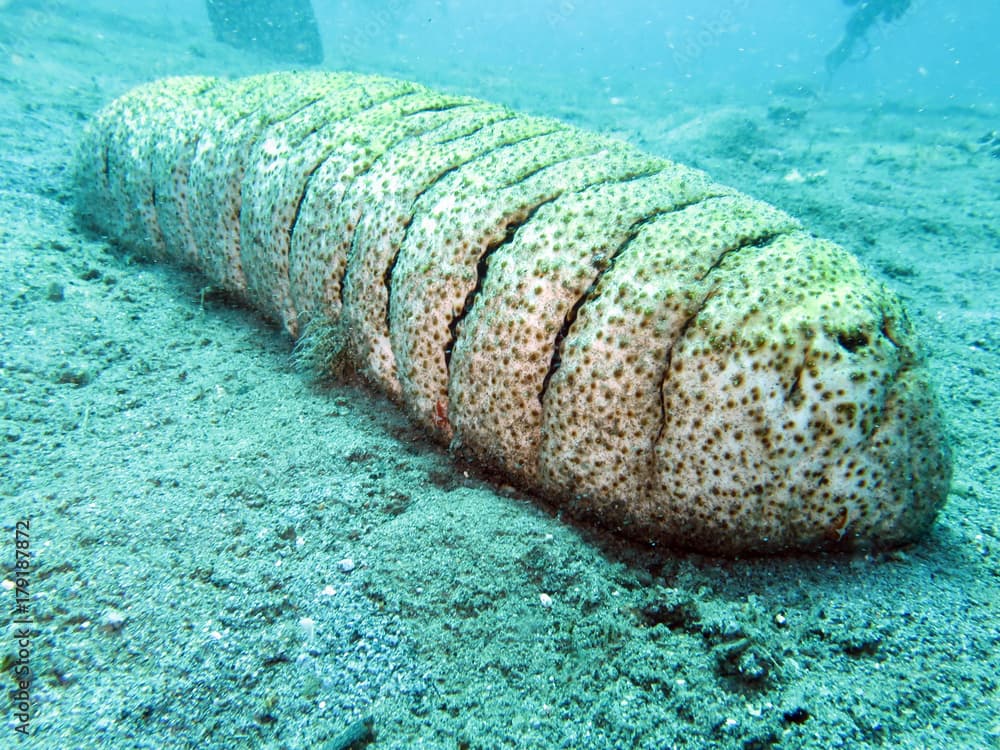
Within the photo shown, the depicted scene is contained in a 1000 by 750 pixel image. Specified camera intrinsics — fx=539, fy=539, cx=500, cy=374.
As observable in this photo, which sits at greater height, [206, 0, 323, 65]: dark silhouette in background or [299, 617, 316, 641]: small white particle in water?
[206, 0, 323, 65]: dark silhouette in background

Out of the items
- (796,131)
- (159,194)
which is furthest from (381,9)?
(159,194)

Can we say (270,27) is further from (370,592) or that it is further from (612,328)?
(370,592)

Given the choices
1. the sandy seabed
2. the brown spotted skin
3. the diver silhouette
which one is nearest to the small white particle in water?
the sandy seabed

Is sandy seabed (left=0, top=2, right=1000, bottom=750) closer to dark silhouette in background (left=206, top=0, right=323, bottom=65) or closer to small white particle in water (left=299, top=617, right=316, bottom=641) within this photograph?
small white particle in water (left=299, top=617, right=316, bottom=641)

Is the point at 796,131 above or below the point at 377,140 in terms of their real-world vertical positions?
above

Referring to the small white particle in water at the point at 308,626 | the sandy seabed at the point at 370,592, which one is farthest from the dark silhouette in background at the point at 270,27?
the small white particle in water at the point at 308,626

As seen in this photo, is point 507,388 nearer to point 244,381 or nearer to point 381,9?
point 244,381

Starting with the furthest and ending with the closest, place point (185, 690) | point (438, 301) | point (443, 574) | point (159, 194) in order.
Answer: point (159, 194) → point (438, 301) → point (443, 574) → point (185, 690)

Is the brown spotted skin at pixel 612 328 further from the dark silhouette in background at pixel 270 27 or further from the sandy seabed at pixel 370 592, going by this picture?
the dark silhouette in background at pixel 270 27
